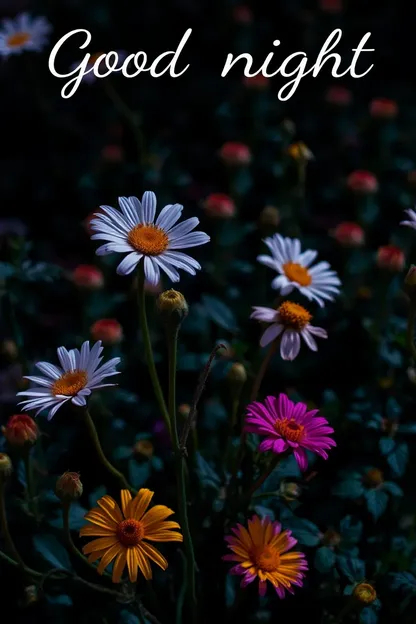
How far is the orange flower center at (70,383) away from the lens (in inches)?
35.2

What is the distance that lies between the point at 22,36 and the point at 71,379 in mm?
1047

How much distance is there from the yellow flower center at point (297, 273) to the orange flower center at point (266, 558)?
386 millimetres

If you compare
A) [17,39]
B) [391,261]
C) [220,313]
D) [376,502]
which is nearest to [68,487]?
[376,502]

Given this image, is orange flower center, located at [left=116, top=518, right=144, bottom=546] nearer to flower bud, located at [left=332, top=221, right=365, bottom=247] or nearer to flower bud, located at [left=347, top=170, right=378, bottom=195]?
flower bud, located at [left=332, top=221, right=365, bottom=247]

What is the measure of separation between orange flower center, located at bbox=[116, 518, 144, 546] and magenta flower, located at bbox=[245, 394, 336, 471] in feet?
0.51

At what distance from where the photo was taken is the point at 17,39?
170 centimetres

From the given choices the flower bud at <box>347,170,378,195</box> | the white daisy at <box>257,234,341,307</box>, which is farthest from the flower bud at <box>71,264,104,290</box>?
the flower bud at <box>347,170,378,195</box>

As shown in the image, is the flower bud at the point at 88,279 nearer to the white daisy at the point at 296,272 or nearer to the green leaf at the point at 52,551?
the white daisy at the point at 296,272

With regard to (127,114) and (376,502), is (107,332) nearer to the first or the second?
(376,502)

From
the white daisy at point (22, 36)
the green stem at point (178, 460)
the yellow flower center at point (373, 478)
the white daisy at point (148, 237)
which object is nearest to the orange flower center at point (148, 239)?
the white daisy at point (148, 237)

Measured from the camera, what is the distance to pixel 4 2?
243 centimetres

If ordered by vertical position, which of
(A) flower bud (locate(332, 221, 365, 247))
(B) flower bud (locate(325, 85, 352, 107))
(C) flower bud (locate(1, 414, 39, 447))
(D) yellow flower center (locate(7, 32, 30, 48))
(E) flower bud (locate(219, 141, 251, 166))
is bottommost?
(C) flower bud (locate(1, 414, 39, 447))

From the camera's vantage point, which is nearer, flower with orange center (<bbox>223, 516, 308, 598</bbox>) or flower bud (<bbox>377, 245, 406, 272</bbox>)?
flower with orange center (<bbox>223, 516, 308, 598</bbox>)

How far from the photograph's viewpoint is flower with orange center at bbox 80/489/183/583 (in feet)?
2.76
